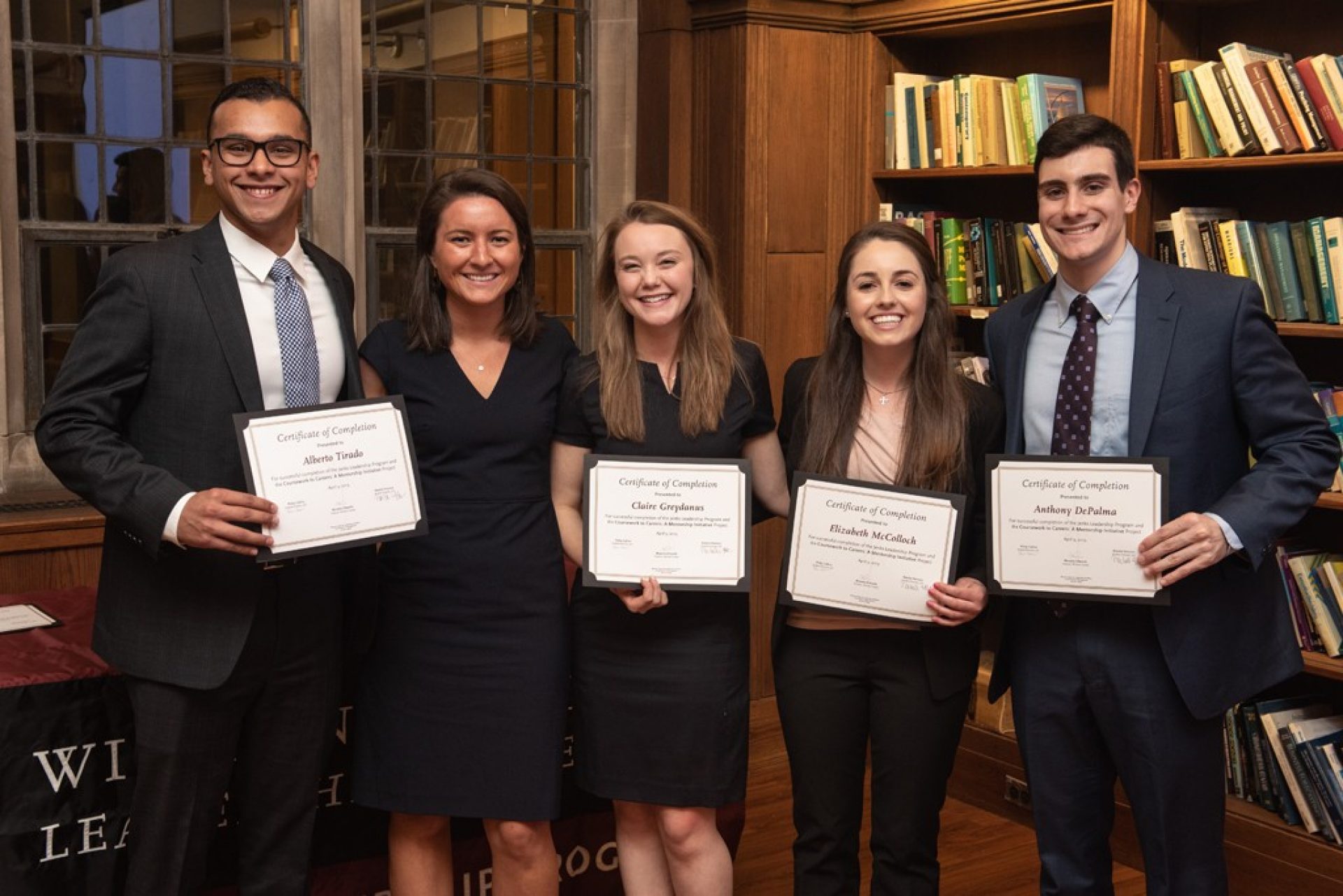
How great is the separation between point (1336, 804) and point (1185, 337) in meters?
1.67

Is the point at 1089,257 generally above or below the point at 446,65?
below

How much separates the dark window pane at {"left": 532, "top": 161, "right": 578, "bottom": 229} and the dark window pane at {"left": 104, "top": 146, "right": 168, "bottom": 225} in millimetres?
1207

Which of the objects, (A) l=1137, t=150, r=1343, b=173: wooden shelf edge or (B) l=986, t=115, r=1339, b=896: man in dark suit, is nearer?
(B) l=986, t=115, r=1339, b=896: man in dark suit

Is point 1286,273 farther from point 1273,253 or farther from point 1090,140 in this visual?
point 1090,140

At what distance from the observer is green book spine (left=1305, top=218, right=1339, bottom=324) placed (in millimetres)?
3484

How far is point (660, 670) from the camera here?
2.64 m

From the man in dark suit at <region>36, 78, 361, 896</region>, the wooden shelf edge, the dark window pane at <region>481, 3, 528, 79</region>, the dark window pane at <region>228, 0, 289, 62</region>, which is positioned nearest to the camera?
the man in dark suit at <region>36, 78, 361, 896</region>

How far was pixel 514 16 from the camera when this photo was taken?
185 inches

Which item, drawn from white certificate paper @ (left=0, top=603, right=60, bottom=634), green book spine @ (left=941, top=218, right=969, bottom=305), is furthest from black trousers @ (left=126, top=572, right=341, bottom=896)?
green book spine @ (left=941, top=218, right=969, bottom=305)

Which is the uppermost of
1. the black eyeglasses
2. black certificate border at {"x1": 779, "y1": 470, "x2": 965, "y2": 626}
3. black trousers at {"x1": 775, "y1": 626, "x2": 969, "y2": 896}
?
the black eyeglasses

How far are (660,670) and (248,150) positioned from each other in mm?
1158

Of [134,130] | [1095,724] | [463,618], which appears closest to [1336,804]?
[1095,724]

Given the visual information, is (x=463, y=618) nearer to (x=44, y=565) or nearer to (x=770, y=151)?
(x=44, y=565)

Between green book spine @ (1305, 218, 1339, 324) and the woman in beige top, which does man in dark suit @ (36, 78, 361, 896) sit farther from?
green book spine @ (1305, 218, 1339, 324)
